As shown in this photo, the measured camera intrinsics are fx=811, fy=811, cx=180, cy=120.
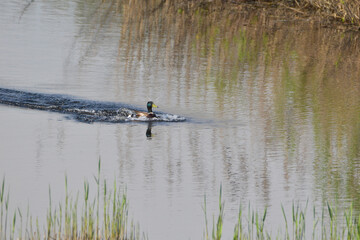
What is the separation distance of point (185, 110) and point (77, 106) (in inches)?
59.9

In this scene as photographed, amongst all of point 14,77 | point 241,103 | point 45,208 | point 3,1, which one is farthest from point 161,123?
point 3,1

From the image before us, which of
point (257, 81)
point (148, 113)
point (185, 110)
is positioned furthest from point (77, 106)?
point (257, 81)

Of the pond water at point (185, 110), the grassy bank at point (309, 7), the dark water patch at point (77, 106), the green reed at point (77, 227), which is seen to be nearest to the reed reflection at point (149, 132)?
the pond water at point (185, 110)

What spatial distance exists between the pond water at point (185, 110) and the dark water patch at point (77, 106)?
10cm

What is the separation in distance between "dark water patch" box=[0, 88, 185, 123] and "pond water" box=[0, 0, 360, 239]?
0.32ft

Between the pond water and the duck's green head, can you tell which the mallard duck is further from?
the pond water

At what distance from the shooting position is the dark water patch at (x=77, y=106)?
1102 centimetres

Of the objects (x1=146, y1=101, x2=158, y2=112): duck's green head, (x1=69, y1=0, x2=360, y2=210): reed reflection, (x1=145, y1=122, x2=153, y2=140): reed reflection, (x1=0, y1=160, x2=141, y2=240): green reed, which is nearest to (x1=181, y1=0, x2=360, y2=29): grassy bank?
(x1=69, y1=0, x2=360, y2=210): reed reflection

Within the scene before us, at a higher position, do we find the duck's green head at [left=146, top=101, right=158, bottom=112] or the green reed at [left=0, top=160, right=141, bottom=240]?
the duck's green head at [left=146, top=101, right=158, bottom=112]

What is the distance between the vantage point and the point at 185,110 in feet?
37.2

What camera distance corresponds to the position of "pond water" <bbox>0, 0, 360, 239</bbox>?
7.65 meters

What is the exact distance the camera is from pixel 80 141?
9516 millimetres

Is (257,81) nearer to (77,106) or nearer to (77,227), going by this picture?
(77,106)

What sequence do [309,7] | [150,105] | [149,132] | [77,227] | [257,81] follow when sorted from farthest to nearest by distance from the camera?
[309,7] → [257,81] → [150,105] → [149,132] → [77,227]
